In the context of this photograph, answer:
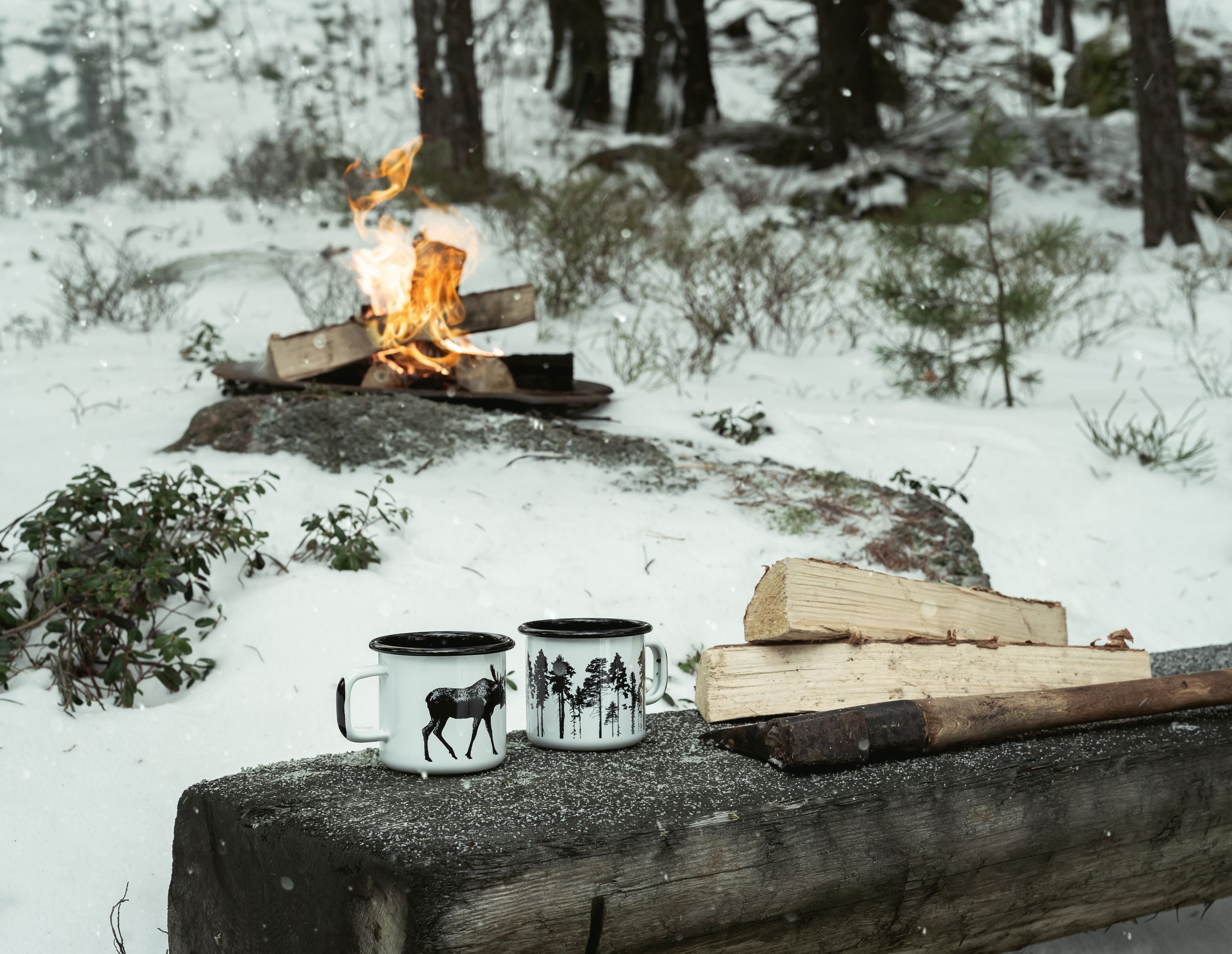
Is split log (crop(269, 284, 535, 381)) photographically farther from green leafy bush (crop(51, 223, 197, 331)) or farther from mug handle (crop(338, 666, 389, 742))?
mug handle (crop(338, 666, 389, 742))

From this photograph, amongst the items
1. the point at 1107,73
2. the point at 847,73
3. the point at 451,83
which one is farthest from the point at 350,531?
the point at 1107,73

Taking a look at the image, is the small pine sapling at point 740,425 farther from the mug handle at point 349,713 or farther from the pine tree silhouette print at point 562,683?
the mug handle at point 349,713

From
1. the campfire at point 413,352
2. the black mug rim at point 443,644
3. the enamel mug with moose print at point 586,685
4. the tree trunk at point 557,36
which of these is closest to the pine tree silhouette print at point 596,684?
the enamel mug with moose print at point 586,685

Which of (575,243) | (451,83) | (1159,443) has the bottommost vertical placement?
(1159,443)

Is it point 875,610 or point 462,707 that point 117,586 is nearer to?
point 462,707

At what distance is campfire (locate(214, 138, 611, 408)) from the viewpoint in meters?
4.30

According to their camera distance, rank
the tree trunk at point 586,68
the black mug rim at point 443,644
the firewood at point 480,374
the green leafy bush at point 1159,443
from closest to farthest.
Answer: the black mug rim at point 443,644, the firewood at point 480,374, the green leafy bush at point 1159,443, the tree trunk at point 586,68

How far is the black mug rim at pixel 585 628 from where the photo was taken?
1719 mm

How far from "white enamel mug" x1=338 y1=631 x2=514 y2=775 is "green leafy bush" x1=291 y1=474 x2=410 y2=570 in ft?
5.23

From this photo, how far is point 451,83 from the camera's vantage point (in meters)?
9.21

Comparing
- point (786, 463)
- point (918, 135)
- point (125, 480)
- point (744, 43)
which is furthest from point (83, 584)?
point (744, 43)

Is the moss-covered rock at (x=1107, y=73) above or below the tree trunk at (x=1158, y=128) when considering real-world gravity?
above

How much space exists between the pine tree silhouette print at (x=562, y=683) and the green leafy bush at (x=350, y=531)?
159cm

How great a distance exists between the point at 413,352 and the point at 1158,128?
6.93m
